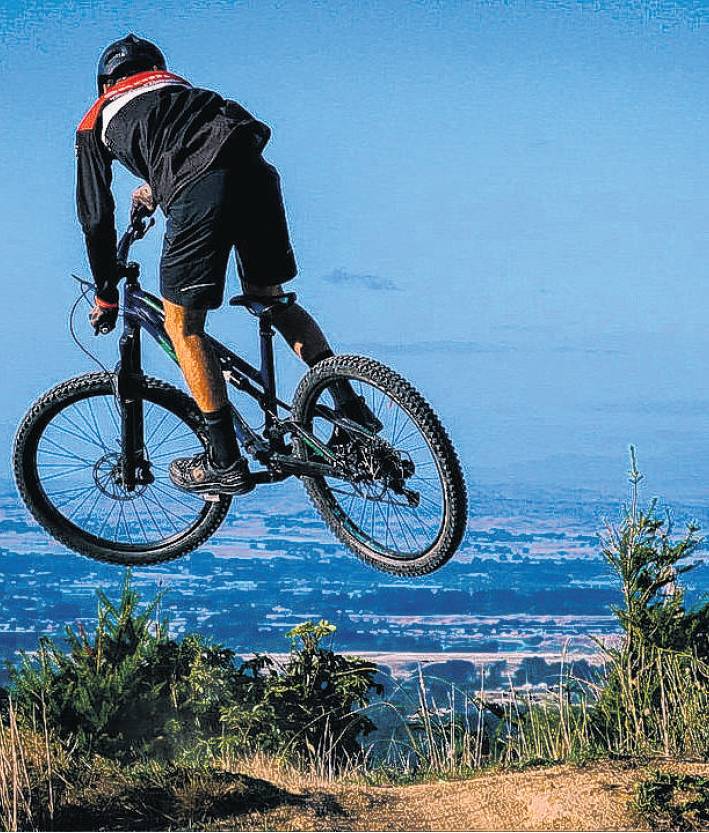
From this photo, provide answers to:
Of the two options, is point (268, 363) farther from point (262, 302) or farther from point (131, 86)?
point (131, 86)

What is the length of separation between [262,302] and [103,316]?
1.12 m

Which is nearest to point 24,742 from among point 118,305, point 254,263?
point 118,305

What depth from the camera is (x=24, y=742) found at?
8.63m

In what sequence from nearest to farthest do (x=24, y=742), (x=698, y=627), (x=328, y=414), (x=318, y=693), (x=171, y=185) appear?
(x=171, y=185)
(x=328, y=414)
(x=24, y=742)
(x=318, y=693)
(x=698, y=627)

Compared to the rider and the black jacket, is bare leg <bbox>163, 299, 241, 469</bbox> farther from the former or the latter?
the black jacket

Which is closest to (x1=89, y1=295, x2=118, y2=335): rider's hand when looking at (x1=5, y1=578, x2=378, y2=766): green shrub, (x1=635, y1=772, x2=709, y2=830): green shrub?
(x1=5, y1=578, x2=378, y2=766): green shrub

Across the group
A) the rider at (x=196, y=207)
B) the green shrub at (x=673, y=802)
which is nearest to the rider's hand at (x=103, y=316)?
the rider at (x=196, y=207)

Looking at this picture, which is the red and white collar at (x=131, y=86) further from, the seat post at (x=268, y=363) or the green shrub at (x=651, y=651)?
the green shrub at (x=651, y=651)

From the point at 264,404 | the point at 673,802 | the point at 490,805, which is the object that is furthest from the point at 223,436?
the point at 673,802

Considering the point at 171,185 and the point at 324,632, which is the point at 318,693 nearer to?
the point at 324,632

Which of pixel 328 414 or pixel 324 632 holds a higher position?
pixel 328 414

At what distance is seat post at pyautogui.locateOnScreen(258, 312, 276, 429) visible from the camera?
7.24 m

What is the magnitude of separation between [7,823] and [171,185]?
3.84 meters

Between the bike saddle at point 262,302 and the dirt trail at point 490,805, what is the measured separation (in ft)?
10.0
